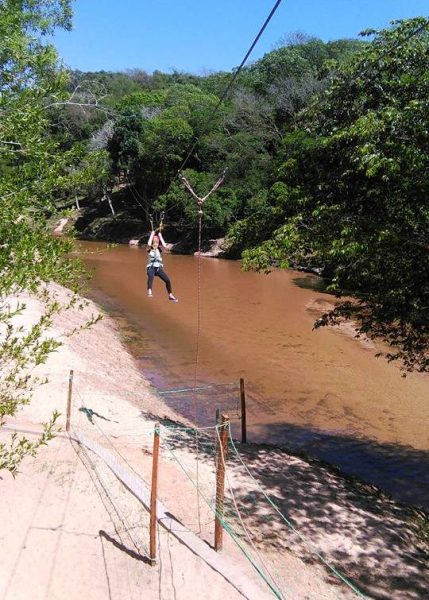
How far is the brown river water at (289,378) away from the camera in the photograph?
34.5 feet

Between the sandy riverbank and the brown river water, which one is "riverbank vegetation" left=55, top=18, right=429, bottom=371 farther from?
the sandy riverbank

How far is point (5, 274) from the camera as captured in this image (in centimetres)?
346

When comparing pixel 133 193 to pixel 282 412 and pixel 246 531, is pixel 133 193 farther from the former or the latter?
pixel 246 531

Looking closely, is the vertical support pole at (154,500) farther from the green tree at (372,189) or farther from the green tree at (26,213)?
the green tree at (372,189)

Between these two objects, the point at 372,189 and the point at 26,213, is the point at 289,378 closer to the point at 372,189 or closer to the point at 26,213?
the point at 372,189

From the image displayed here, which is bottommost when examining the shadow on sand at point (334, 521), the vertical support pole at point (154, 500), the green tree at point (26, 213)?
the shadow on sand at point (334, 521)

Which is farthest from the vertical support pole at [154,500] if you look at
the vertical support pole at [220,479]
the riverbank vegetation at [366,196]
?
the riverbank vegetation at [366,196]

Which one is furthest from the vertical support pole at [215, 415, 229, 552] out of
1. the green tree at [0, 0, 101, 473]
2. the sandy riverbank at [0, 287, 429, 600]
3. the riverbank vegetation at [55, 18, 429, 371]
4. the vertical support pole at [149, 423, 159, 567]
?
the riverbank vegetation at [55, 18, 429, 371]

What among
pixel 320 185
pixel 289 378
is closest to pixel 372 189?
pixel 320 185

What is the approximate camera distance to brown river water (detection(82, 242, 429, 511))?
34.5 ft

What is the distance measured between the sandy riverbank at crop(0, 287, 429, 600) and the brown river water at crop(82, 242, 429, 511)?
5.83 ft

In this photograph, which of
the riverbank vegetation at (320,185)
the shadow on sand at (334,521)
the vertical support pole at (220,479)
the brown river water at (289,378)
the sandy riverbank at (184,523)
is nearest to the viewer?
the riverbank vegetation at (320,185)

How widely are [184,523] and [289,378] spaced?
8816 mm

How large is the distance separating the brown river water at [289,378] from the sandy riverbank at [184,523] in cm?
178
